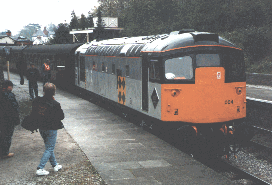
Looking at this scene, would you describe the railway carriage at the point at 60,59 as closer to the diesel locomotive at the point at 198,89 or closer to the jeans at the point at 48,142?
the diesel locomotive at the point at 198,89

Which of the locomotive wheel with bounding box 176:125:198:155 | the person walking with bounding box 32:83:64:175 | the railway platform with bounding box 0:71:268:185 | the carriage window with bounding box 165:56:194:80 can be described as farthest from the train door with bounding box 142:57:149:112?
the person walking with bounding box 32:83:64:175

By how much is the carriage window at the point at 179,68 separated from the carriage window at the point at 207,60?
19 cm

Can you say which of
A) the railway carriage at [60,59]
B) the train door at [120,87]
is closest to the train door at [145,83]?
the train door at [120,87]

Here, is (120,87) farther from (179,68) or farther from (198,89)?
(198,89)

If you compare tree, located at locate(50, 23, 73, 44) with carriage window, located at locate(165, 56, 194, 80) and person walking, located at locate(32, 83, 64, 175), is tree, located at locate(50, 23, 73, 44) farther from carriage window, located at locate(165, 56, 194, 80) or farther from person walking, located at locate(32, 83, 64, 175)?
person walking, located at locate(32, 83, 64, 175)

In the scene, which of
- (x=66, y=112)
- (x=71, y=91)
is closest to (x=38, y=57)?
(x=71, y=91)

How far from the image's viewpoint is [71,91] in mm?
23203

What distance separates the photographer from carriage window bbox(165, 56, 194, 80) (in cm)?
860

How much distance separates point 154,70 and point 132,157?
2547mm

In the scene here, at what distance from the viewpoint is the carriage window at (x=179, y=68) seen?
8.60 meters

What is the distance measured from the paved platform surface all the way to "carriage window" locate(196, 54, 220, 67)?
7.01 ft

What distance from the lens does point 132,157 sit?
774 centimetres

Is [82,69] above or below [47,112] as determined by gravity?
above

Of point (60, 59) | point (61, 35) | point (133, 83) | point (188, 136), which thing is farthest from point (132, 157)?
point (61, 35)
